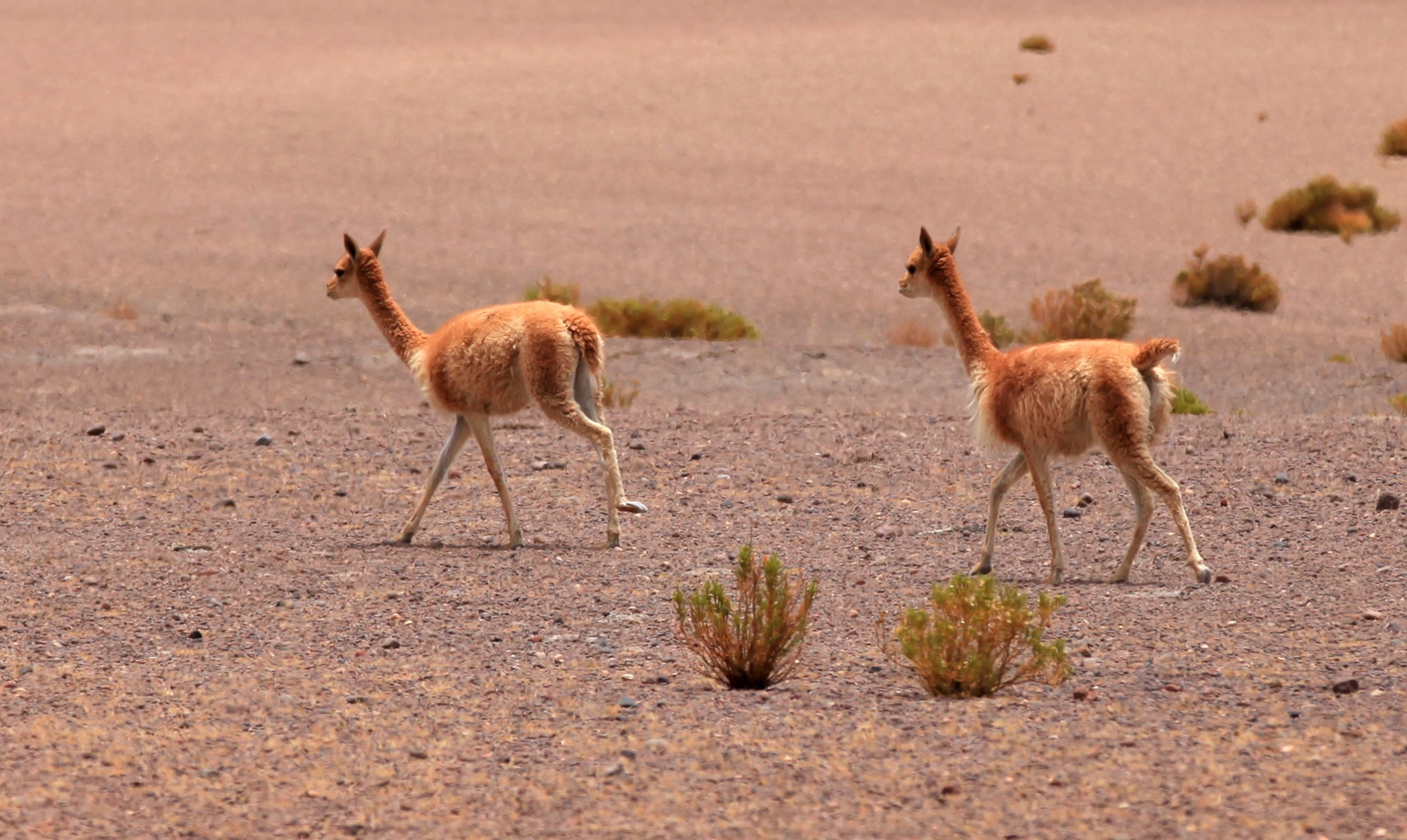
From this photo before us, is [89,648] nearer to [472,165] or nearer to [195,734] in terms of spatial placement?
[195,734]

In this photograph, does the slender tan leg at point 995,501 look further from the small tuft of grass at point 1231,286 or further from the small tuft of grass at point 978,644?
the small tuft of grass at point 1231,286

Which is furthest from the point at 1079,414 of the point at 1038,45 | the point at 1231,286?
the point at 1038,45

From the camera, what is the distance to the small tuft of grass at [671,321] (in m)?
20.6

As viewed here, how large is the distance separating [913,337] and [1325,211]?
14946 mm

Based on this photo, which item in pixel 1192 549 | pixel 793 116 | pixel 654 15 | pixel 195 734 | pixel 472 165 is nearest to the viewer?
pixel 195 734

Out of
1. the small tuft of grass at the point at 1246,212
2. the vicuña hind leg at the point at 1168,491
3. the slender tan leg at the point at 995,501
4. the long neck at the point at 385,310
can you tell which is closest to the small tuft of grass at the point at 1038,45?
the small tuft of grass at the point at 1246,212

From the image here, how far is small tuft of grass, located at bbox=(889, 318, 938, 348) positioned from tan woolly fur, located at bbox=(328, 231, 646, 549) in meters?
10.3

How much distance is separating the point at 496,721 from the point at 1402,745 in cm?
313

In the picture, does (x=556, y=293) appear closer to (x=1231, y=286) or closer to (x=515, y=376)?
(x=1231, y=286)

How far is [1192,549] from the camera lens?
28.9 feet

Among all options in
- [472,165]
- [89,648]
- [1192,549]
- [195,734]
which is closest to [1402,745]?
[1192,549]

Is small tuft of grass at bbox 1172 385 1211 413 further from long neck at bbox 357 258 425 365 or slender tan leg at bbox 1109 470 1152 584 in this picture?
long neck at bbox 357 258 425 365

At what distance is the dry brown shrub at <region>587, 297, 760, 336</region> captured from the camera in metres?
20.6

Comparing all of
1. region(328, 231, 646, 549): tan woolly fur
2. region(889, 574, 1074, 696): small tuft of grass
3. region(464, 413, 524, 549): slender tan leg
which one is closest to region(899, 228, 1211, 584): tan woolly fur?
region(889, 574, 1074, 696): small tuft of grass
